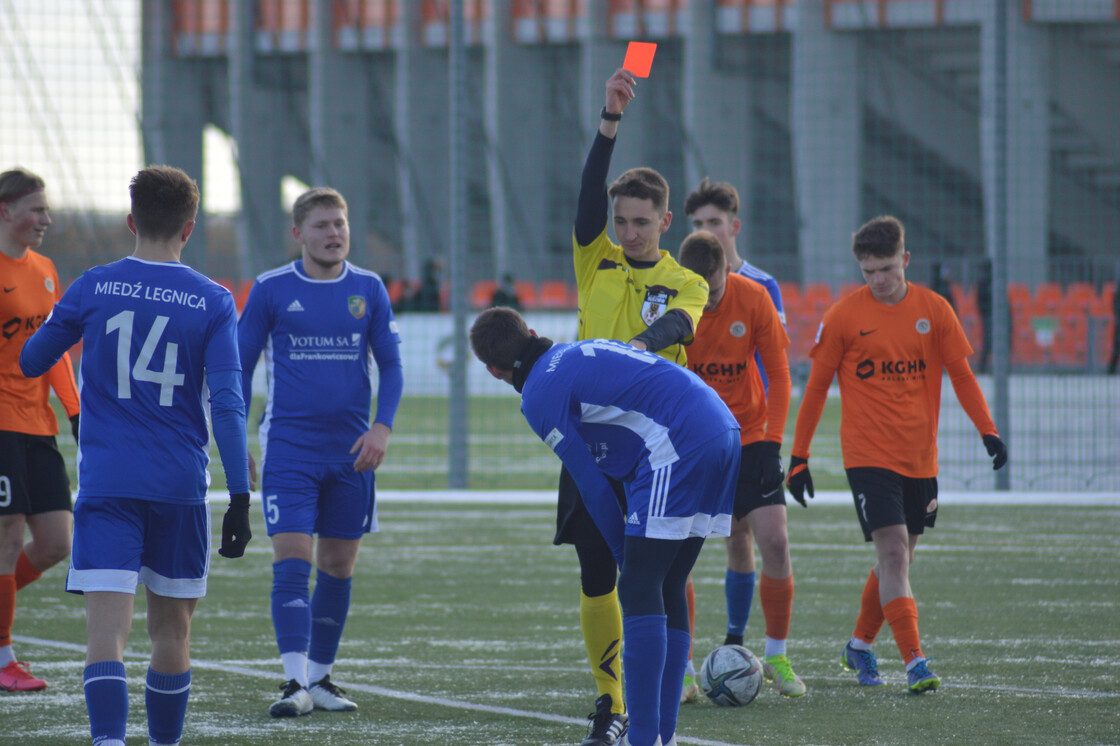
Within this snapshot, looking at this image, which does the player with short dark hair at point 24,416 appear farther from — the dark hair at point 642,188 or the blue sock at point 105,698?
the dark hair at point 642,188

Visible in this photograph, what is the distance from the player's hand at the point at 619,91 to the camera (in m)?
4.80

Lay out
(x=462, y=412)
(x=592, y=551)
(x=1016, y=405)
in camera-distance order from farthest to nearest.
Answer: (x=1016, y=405) < (x=462, y=412) < (x=592, y=551)

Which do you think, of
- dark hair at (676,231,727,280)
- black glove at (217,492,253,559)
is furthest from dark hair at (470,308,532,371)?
dark hair at (676,231,727,280)

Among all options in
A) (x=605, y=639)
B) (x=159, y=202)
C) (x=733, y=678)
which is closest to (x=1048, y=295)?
(x=733, y=678)

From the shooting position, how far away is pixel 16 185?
586 centimetres

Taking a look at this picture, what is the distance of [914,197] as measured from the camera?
2894cm

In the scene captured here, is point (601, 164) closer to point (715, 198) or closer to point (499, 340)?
point (499, 340)

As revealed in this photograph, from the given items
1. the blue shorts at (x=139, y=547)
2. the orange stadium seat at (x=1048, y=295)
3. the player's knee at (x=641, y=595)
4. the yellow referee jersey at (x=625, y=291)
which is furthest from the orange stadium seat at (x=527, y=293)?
the blue shorts at (x=139, y=547)

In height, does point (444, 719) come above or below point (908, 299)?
below

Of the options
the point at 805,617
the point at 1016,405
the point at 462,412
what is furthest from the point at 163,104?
the point at 805,617

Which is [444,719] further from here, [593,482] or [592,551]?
[593,482]

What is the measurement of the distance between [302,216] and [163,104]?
1115 cm

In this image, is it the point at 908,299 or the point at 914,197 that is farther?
→ the point at 914,197

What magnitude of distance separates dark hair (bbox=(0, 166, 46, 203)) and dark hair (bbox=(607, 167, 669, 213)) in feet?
8.32
